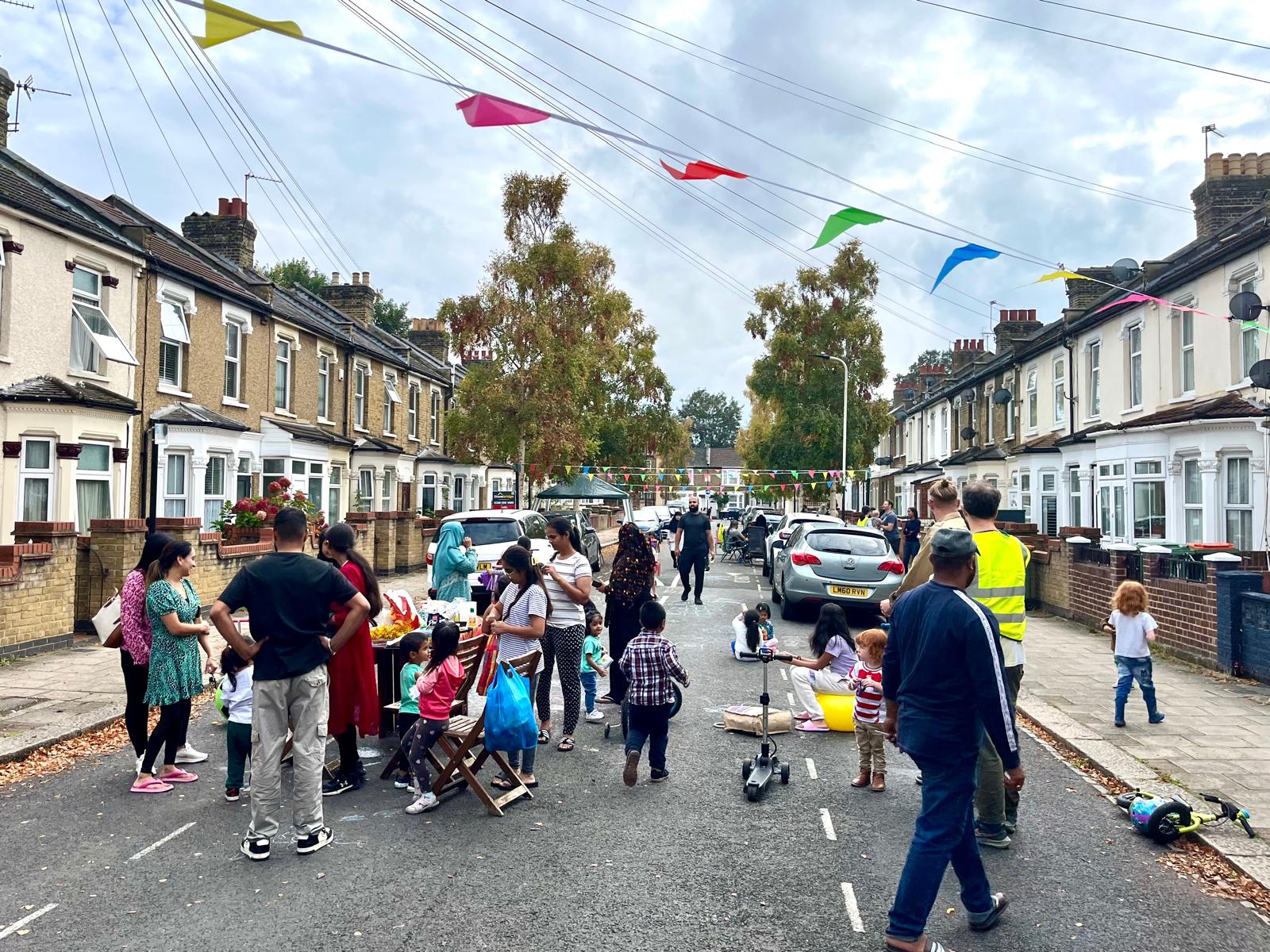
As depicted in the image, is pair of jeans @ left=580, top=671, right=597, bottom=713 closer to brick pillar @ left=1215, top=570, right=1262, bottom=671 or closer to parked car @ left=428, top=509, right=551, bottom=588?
parked car @ left=428, top=509, right=551, bottom=588

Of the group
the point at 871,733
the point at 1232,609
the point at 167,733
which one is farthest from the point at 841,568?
the point at 167,733

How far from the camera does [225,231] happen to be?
2658 cm

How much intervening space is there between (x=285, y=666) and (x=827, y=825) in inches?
132

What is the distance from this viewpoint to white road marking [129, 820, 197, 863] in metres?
5.15

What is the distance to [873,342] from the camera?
42.4m

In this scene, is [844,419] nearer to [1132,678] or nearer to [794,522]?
[794,522]

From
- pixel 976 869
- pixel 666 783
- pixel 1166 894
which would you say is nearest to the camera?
pixel 976 869

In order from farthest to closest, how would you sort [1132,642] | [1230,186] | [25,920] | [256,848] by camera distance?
[1230,186] → [1132,642] → [256,848] → [25,920]

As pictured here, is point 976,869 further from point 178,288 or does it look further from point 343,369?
point 343,369

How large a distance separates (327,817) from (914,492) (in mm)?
42225

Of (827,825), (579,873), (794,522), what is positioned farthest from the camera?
(794,522)

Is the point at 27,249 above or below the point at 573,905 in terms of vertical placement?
above

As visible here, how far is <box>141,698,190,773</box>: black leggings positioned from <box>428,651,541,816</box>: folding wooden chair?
6.32ft

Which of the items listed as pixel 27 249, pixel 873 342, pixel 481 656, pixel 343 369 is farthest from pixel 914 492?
pixel 481 656
